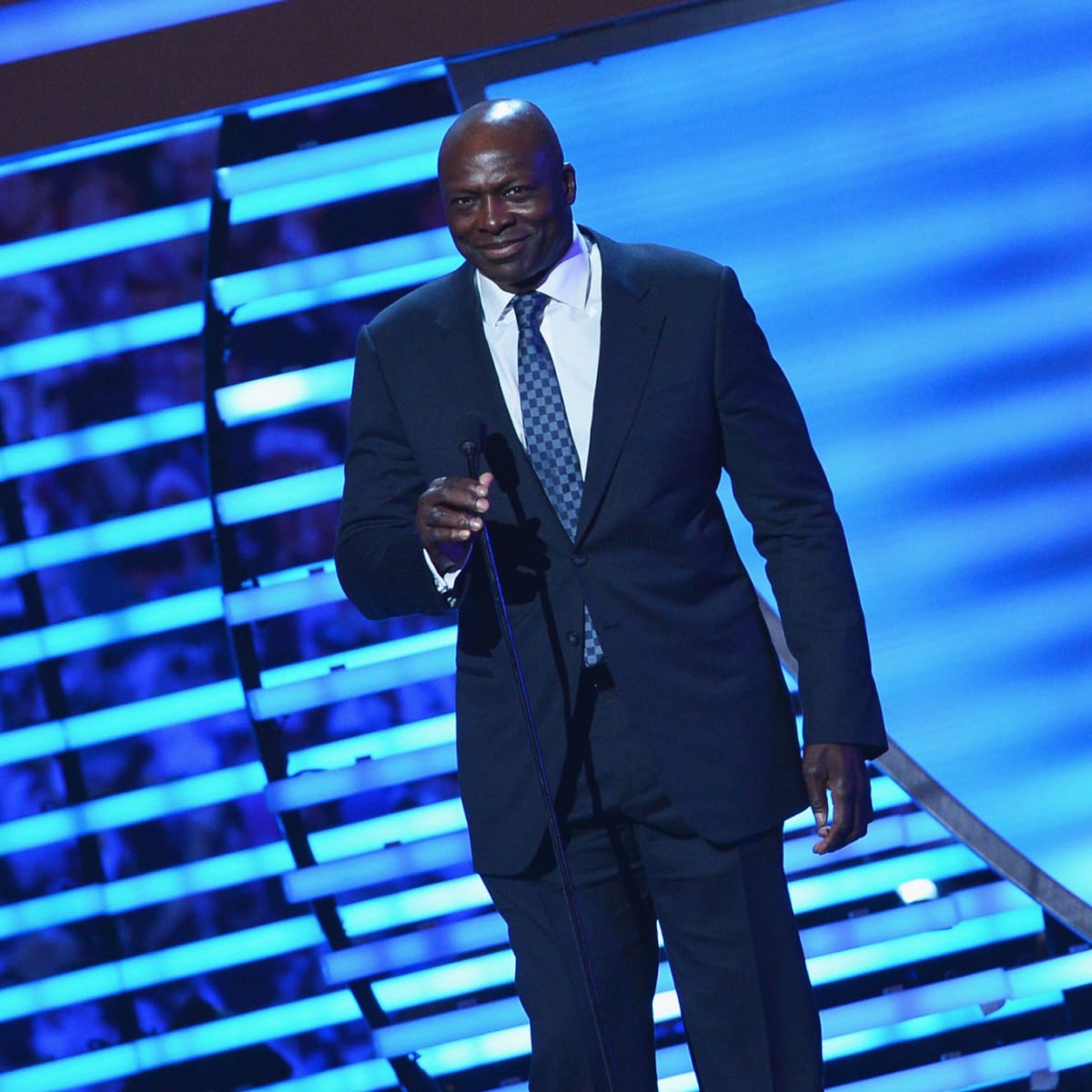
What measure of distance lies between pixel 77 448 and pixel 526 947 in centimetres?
143

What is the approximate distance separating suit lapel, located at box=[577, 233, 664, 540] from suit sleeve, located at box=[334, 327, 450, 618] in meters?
0.27

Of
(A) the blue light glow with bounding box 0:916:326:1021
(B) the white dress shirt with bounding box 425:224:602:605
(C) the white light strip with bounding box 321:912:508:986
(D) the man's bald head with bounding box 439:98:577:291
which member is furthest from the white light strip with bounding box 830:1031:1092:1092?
(D) the man's bald head with bounding box 439:98:577:291

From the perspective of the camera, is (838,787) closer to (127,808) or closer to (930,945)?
(930,945)

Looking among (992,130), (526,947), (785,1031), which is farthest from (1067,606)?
(526,947)

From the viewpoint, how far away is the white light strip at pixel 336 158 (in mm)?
2887

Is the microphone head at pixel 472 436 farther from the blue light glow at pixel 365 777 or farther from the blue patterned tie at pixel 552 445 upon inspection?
the blue light glow at pixel 365 777

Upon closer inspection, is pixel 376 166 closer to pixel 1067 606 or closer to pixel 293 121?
pixel 293 121

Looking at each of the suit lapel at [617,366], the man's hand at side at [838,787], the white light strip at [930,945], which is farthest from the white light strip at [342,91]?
the white light strip at [930,945]

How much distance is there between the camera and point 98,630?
296 cm

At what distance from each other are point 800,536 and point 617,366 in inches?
13.7

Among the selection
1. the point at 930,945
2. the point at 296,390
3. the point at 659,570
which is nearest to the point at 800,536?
the point at 659,570

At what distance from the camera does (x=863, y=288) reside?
298cm

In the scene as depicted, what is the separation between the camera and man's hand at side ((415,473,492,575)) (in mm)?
1770

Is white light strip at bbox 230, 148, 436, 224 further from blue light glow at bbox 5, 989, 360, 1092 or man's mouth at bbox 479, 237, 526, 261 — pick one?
blue light glow at bbox 5, 989, 360, 1092
